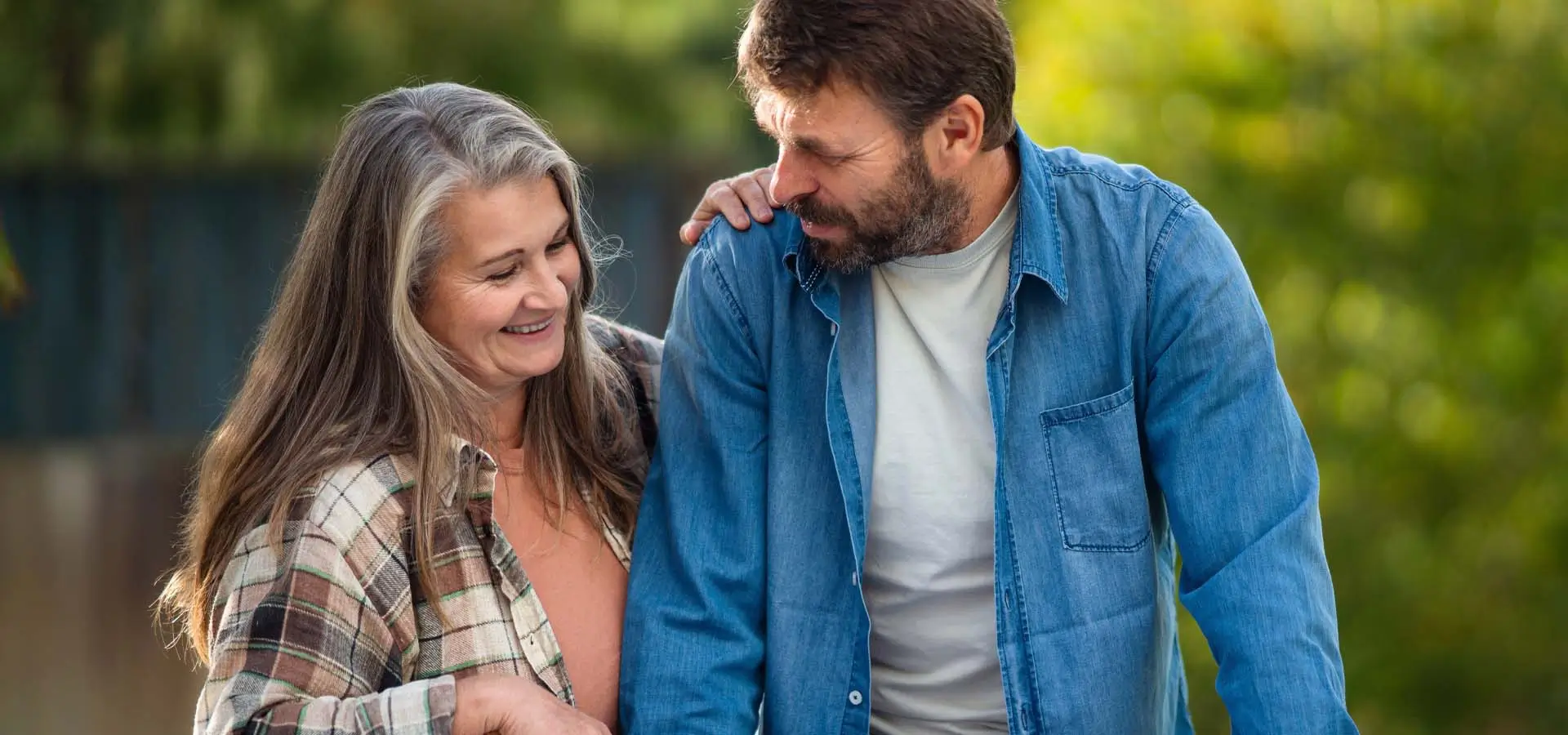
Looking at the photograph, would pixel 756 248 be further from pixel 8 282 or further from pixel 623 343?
pixel 8 282

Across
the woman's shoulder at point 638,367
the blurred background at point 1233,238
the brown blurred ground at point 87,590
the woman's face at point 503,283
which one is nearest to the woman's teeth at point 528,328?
the woman's face at point 503,283

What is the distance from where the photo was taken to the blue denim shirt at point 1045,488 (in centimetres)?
212

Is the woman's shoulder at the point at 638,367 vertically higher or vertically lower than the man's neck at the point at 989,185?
lower

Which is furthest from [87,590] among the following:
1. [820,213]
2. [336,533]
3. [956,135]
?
[956,135]

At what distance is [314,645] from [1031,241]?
1.07 metres

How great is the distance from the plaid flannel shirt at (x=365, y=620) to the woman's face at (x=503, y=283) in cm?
14

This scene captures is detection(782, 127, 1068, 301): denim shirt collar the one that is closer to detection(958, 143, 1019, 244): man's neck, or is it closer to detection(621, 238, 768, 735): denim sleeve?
detection(958, 143, 1019, 244): man's neck

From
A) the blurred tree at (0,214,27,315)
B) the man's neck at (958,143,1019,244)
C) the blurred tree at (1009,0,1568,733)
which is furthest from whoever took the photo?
the blurred tree at (1009,0,1568,733)

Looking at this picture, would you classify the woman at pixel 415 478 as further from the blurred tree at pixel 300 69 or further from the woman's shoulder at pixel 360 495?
the blurred tree at pixel 300 69

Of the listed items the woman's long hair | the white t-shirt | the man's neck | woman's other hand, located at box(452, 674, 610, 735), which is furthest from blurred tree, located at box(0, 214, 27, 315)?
→ the man's neck

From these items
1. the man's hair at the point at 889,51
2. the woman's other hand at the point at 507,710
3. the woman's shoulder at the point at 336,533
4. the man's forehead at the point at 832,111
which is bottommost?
the woman's other hand at the point at 507,710

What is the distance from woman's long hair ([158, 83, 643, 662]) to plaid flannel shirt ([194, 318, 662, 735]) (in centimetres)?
3

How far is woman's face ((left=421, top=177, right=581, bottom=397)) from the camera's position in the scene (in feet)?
7.38

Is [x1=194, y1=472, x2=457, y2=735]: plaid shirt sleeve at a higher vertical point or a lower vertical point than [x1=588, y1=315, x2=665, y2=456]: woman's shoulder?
lower
